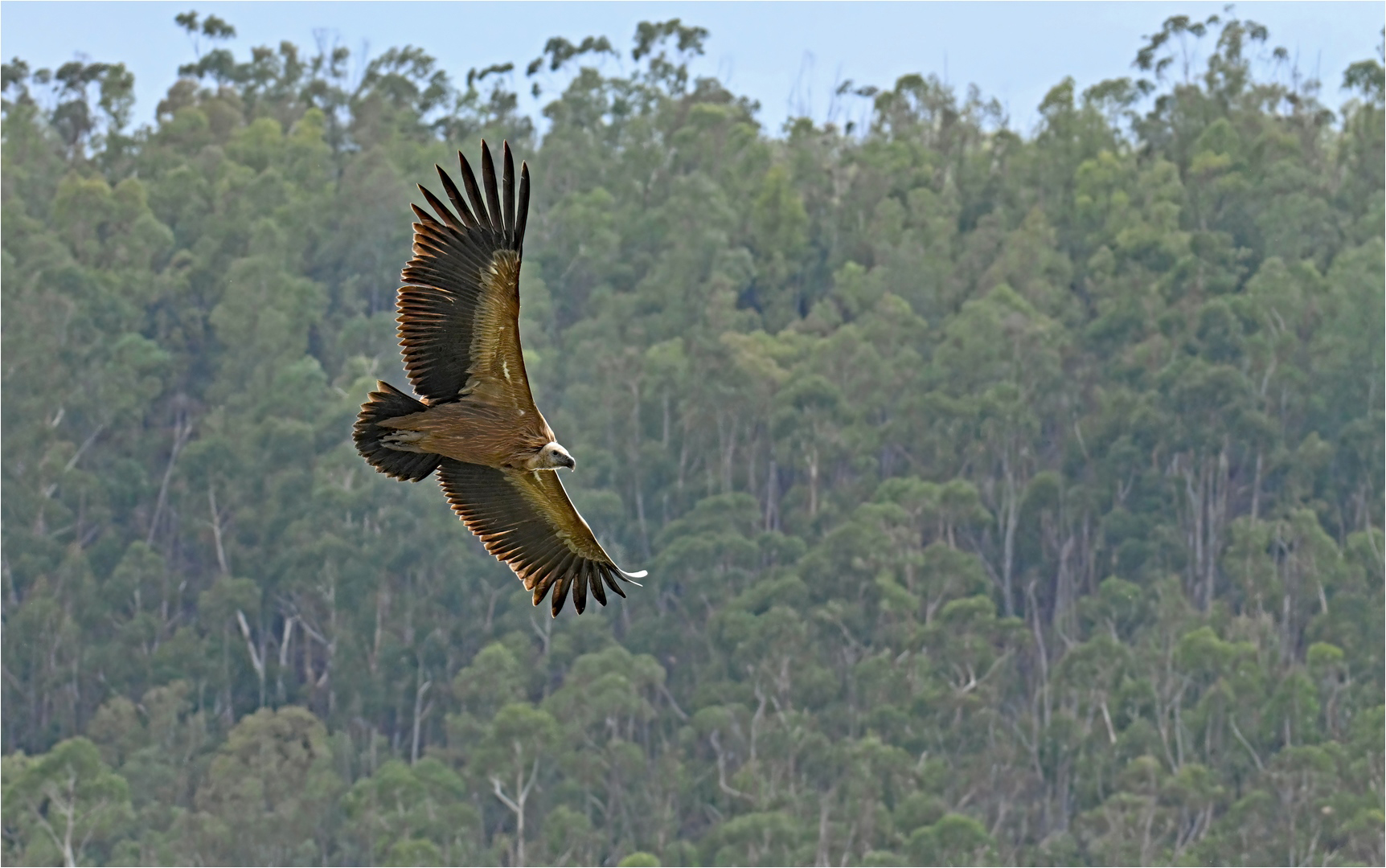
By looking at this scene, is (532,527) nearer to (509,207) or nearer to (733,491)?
(509,207)

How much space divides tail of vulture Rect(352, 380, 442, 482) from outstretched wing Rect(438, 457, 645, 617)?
0.60 meters

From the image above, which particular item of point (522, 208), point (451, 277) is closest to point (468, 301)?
point (451, 277)

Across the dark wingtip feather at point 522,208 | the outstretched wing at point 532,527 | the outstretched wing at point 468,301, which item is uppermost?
the dark wingtip feather at point 522,208

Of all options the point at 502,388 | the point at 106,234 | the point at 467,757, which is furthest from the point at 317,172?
the point at 502,388

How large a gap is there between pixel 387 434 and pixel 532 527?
123 cm

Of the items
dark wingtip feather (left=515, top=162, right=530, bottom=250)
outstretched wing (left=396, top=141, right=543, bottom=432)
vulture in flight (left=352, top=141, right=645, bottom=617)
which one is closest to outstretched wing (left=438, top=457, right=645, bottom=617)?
vulture in flight (left=352, top=141, right=645, bottom=617)

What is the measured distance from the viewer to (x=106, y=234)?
80.3 metres

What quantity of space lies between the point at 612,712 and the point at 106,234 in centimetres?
2979

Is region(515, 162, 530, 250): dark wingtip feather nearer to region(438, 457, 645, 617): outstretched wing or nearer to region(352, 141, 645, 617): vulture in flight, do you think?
region(352, 141, 645, 617): vulture in flight

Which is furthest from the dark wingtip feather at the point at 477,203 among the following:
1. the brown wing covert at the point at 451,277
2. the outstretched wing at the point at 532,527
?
the outstretched wing at the point at 532,527

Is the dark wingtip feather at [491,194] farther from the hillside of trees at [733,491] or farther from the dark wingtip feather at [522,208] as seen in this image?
the hillside of trees at [733,491]

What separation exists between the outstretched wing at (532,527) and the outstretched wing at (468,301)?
0.74m

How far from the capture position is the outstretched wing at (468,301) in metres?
10.5

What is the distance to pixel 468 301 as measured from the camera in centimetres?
1073
